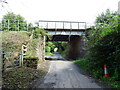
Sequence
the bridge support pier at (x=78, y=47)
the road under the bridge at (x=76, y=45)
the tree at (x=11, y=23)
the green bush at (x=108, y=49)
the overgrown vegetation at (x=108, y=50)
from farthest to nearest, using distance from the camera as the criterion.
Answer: the road under the bridge at (x=76, y=45), the bridge support pier at (x=78, y=47), the tree at (x=11, y=23), the green bush at (x=108, y=49), the overgrown vegetation at (x=108, y=50)

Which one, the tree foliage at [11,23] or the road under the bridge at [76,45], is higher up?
the tree foliage at [11,23]

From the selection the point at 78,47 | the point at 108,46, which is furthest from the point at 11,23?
the point at 108,46

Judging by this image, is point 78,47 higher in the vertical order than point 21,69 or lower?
higher

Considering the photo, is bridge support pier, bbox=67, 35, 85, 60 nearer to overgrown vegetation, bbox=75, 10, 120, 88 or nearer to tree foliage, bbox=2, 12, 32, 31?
overgrown vegetation, bbox=75, 10, 120, 88

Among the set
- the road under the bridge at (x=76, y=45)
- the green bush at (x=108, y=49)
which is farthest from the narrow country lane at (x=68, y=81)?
the road under the bridge at (x=76, y=45)

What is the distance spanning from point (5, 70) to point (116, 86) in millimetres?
5362

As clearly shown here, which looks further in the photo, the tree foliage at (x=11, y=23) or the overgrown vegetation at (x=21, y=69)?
the tree foliage at (x=11, y=23)

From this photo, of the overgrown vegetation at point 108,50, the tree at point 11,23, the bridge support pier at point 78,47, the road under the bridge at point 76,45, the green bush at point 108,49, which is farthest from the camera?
the road under the bridge at point 76,45

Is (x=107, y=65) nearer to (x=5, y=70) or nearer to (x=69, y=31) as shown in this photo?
(x=5, y=70)

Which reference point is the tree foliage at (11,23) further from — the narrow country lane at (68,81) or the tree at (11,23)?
the narrow country lane at (68,81)

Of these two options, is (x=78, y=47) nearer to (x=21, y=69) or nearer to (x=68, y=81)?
(x=21, y=69)

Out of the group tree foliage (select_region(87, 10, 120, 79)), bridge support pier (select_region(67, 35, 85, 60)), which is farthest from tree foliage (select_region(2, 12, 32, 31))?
tree foliage (select_region(87, 10, 120, 79))

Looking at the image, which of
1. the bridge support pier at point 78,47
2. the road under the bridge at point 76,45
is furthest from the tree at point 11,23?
the bridge support pier at point 78,47

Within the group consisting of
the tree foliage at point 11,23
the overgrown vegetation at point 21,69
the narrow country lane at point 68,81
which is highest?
the tree foliage at point 11,23
